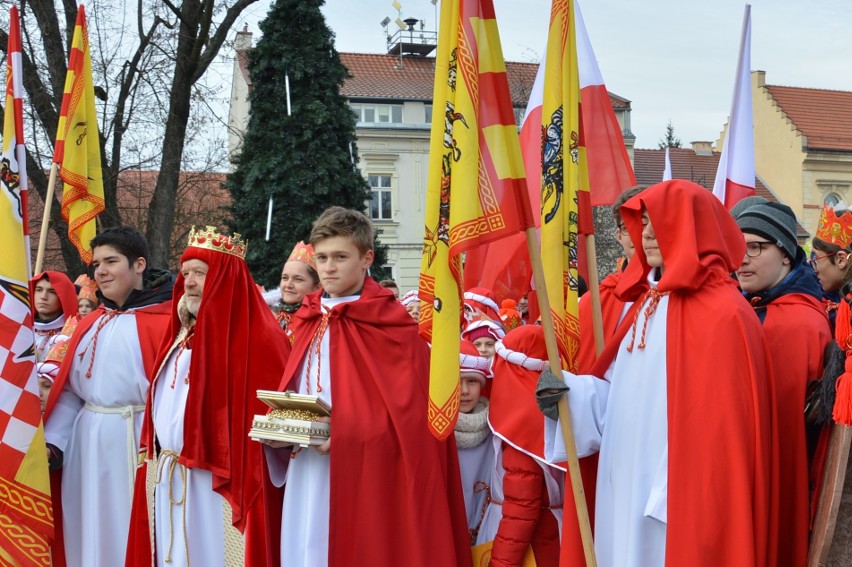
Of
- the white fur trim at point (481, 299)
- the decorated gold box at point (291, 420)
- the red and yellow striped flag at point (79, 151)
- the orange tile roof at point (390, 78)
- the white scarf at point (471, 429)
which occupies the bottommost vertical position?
the white scarf at point (471, 429)

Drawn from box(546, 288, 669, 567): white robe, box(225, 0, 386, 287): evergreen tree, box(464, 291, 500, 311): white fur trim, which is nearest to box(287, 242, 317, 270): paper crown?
box(464, 291, 500, 311): white fur trim

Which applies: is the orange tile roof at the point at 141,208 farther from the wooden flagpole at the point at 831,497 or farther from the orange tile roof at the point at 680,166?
the orange tile roof at the point at 680,166

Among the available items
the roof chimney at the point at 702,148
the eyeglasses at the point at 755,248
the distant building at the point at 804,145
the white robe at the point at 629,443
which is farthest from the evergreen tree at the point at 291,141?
the roof chimney at the point at 702,148

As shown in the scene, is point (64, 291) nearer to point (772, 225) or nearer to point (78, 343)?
point (78, 343)

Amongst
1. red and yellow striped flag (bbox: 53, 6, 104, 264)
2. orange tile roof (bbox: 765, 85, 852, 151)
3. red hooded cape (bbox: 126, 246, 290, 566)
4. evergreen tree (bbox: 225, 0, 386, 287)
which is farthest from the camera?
orange tile roof (bbox: 765, 85, 852, 151)

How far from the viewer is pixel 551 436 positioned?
13.8 ft

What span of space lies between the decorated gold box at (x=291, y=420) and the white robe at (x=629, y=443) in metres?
1.06

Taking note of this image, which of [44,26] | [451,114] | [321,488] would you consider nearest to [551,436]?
[321,488]

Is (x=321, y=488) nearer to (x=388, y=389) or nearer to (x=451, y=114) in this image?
(x=388, y=389)

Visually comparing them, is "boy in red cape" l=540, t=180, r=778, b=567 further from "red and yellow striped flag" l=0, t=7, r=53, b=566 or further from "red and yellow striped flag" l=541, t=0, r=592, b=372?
"red and yellow striped flag" l=0, t=7, r=53, b=566

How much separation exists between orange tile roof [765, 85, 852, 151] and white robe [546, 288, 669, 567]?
42125 millimetres

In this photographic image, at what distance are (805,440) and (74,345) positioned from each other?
13.9 feet

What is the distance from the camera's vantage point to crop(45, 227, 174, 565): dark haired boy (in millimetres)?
5895

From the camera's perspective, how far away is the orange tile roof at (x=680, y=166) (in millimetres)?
45094
